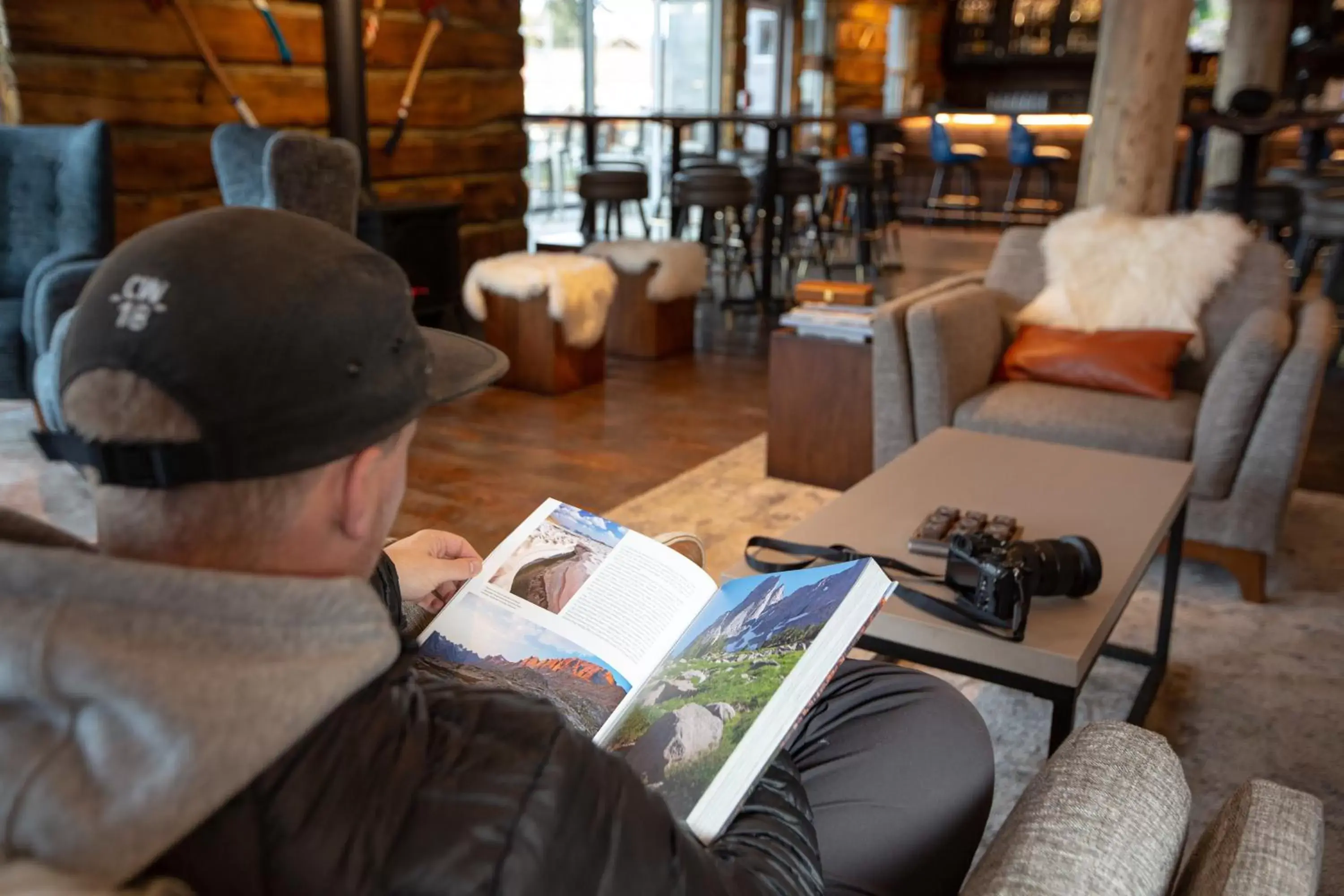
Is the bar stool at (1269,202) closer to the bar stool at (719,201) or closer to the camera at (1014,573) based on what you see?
the bar stool at (719,201)

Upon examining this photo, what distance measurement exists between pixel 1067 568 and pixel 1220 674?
917 mm

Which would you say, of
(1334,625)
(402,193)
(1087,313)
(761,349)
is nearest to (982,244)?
(761,349)

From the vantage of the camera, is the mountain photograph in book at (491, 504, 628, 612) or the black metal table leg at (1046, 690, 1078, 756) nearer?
the mountain photograph in book at (491, 504, 628, 612)

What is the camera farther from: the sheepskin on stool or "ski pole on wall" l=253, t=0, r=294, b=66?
"ski pole on wall" l=253, t=0, r=294, b=66

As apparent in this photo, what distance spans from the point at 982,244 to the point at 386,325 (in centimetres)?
891

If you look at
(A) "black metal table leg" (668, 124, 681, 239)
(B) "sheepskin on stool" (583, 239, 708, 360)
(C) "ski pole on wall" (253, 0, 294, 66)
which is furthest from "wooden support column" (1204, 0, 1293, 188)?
(C) "ski pole on wall" (253, 0, 294, 66)

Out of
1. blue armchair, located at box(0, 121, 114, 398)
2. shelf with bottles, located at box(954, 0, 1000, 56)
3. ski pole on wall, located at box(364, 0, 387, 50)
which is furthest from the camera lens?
shelf with bottles, located at box(954, 0, 1000, 56)

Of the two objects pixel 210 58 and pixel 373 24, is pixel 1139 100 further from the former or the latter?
pixel 210 58

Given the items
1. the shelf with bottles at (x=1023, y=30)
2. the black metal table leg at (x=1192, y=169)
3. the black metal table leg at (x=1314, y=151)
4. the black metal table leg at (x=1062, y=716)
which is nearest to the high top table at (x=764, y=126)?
the black metal table leg at (x=1192, y=169)

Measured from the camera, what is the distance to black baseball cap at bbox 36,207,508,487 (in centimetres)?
59

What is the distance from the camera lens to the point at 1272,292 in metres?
3.04

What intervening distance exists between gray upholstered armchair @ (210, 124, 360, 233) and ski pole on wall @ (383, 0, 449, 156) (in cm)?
123

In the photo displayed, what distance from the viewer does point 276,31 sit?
4.41 m

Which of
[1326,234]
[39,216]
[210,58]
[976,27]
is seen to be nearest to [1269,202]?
[1326,234]
